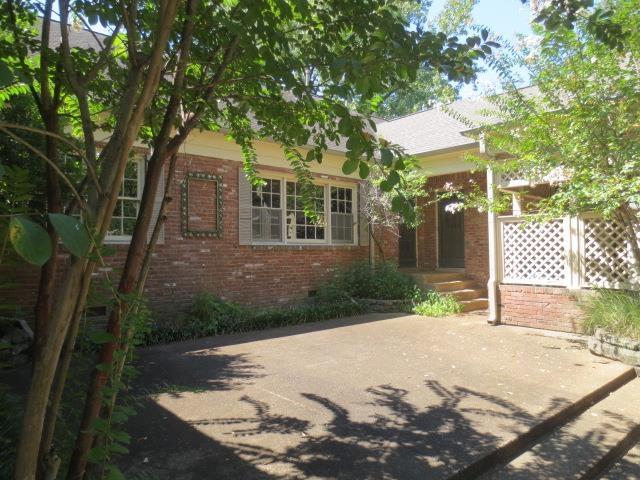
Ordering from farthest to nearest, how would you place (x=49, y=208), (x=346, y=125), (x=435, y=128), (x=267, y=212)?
(x=435, y=128) → (x=267, y=212) → (x=49, y=208) → (x=346, y=125)

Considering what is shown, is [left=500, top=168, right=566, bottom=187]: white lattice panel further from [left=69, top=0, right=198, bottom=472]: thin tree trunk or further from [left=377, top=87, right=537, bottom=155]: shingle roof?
[left=69, top=0, right=198, bottom=472]: thin tree trunk

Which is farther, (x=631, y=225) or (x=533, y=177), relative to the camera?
(x=533, y=177)

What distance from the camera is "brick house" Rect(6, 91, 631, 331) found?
7.91 metres

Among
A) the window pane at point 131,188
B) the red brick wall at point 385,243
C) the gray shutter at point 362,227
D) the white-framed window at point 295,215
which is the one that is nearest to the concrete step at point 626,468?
the white-framed window at point 295,215

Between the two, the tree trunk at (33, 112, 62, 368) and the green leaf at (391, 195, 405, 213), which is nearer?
the green leaf at (391, 195, 405, 213)

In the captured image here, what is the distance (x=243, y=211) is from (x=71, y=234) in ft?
29.2

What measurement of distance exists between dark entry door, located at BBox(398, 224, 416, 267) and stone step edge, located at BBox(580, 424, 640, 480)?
395 inches

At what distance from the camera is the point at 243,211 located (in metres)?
9.80

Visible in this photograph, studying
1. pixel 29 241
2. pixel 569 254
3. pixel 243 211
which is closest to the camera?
pixel 29 241

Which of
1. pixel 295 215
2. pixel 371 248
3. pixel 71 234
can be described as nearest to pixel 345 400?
pixel 71 234

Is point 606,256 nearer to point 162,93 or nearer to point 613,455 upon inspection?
point 613,455

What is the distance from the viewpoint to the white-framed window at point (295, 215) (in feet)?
33.8

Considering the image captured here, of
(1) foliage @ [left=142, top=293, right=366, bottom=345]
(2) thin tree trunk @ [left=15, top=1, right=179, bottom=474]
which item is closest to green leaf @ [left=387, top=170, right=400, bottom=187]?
(2) thin tree trunk @ [left=15, top=1, right=179, bottom=474]

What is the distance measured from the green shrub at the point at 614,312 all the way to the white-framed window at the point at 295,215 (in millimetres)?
4880
